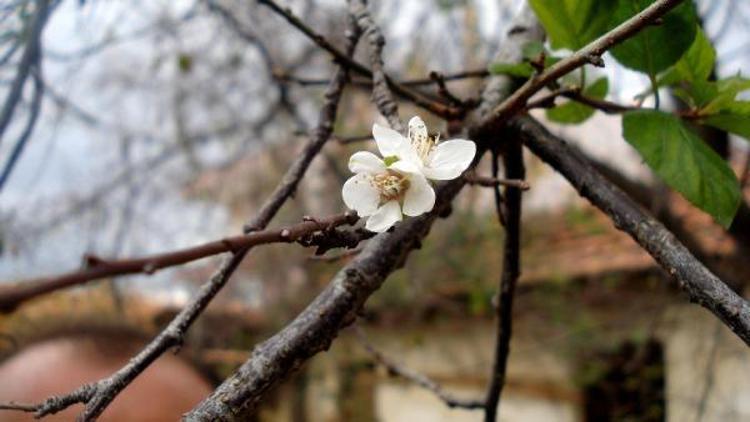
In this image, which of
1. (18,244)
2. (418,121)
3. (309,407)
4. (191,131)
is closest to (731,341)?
(18,244)

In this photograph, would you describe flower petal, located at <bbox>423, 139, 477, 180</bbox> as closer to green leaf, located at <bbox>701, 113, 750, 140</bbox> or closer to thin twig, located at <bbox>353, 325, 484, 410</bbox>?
green leaf, located at <bbox>701, 113, 750, 140</bbox>

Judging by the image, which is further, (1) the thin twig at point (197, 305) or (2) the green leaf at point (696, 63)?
(2) the green leaf at point (696, 63)

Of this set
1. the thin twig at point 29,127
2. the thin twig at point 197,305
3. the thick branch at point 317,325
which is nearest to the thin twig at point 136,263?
the thin twig at point 197,305

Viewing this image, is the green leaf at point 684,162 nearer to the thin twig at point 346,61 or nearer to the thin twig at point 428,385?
the thin twig at point 346,61

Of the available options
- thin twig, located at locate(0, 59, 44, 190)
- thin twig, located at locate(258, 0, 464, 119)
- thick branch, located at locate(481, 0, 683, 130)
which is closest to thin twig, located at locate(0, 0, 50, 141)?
thin twig, located at locate(0, 59, 44, 190)

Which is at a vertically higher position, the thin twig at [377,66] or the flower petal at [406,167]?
the thin twig at [377,66]

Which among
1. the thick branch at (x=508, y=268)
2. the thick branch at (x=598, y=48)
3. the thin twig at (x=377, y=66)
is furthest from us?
the thick branch at (x=508, y=268)

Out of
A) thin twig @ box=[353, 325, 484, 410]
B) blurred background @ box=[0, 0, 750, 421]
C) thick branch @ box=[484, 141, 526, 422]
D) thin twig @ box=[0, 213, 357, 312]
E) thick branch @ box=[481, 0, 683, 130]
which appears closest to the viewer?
thin twig @ box=[0, 213, 357, 312]
